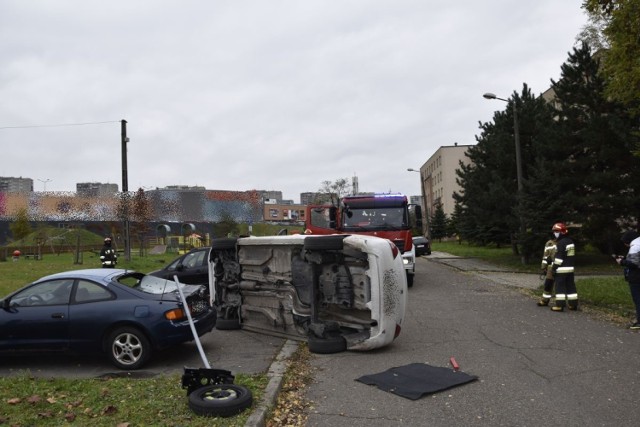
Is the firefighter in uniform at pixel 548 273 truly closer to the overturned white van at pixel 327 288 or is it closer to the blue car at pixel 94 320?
the overturned white van at pixel 327 288

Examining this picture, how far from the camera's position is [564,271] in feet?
35.6

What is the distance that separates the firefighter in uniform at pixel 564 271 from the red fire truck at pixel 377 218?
5394 mm

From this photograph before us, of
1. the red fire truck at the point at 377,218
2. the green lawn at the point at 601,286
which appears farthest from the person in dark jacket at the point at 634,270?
the red fire truck at the point at 377,218

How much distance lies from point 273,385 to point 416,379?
1642 millimetres

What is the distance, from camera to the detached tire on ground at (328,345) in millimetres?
7586

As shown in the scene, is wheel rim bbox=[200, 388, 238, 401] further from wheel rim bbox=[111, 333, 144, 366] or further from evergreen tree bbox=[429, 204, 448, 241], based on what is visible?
evergreen tree bbox=[429, 204, 448, 241]

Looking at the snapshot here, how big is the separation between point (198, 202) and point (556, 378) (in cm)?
9245

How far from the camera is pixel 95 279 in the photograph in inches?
293

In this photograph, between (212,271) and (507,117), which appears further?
(507,117)

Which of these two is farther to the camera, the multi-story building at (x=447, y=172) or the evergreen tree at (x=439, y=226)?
the multi-story building at (x=447, y=172)

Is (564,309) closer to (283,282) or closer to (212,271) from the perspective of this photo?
(283,282)

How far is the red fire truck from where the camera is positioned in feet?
53.3

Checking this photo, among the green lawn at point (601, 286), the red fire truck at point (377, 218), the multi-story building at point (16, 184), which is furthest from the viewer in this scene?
the multi-story building at point (16, 184)

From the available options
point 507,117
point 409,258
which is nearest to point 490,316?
point 409,258
